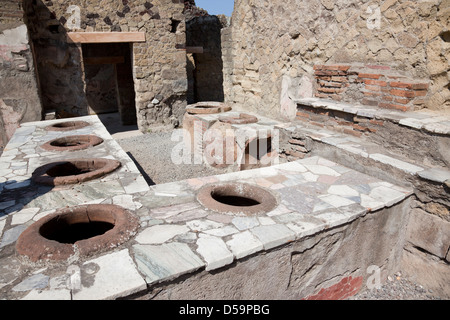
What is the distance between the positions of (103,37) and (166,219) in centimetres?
636

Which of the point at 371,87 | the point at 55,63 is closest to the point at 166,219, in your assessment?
the point at 371,87

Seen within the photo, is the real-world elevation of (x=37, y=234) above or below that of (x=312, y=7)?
below

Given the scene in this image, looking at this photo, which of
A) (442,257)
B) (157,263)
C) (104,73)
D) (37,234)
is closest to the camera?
(157,263)

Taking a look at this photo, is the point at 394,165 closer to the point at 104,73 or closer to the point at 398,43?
the point at 398,43

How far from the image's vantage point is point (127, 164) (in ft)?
12.8

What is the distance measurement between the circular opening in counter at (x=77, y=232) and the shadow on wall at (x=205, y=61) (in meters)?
10.4

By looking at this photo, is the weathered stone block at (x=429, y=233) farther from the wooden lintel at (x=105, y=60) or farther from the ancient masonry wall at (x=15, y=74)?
the wooden lintel at (x=105, y=60)

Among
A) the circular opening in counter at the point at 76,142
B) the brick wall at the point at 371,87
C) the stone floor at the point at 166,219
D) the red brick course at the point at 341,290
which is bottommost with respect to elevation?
the red brick course at the point at 341,290

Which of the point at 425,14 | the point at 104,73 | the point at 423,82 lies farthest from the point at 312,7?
the point at 104,73

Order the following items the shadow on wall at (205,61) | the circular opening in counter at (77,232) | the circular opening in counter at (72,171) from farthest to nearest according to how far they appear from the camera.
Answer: the shadow on wall at (205,61) < the circular opening in counter at (72,171) < the circular opening in counter at (77,232)

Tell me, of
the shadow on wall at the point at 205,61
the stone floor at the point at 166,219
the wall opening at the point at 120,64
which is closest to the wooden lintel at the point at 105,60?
the wall opening at the point at 120,64

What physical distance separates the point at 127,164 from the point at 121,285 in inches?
90.3

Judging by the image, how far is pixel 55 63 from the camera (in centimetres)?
717

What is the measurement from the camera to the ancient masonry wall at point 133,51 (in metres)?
7.01
